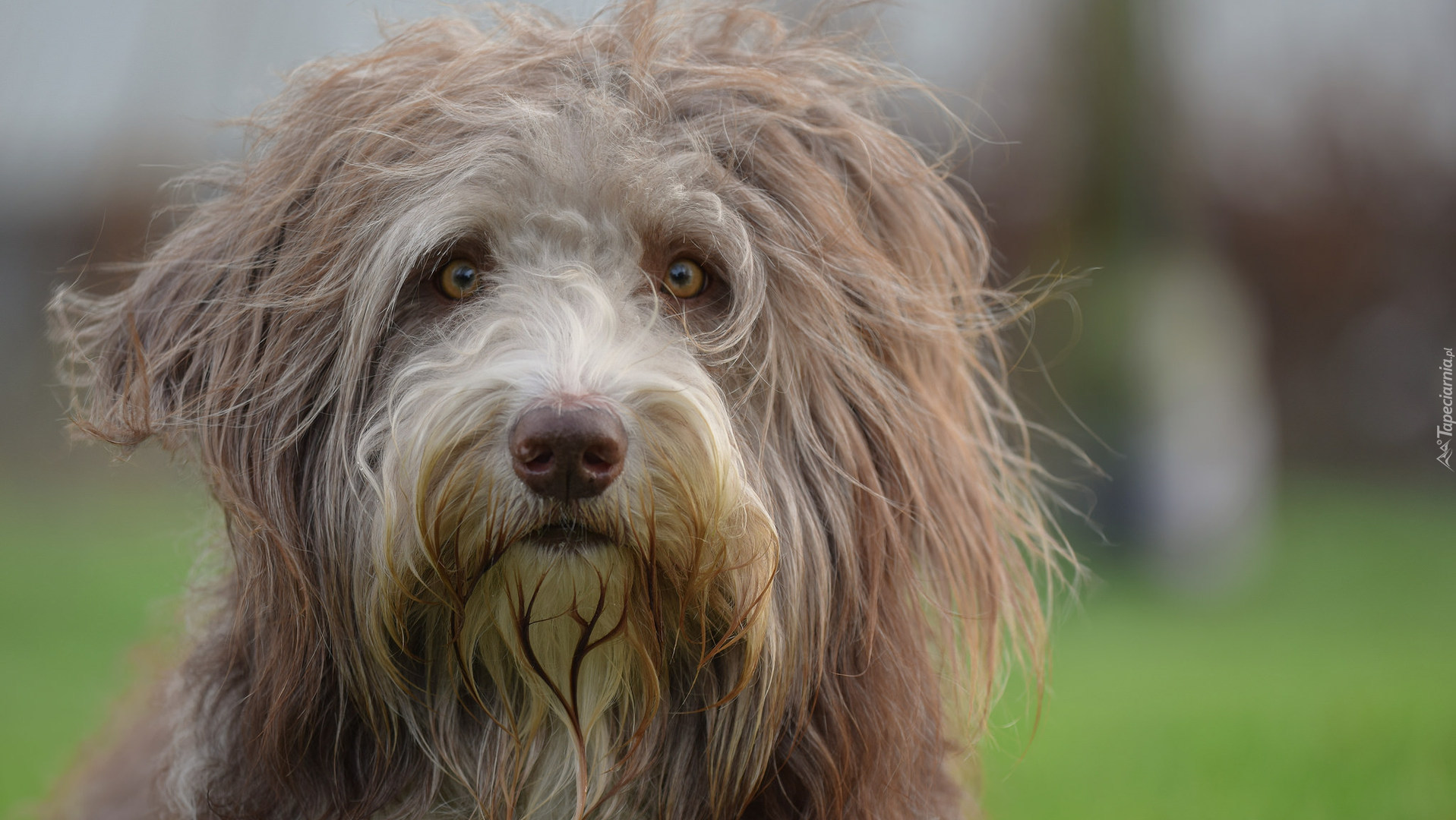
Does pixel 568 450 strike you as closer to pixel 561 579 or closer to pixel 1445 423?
pixel 561 579

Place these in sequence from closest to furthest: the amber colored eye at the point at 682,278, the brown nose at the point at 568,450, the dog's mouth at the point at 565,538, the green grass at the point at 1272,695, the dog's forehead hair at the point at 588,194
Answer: the brown nose at the point at 568,450 < the dog's mouth at the point at 565,538 < the dog's forehead hair at the point at 588,194 < the amber colored eye at the point at 682,278 < the green grass at the point at 1272,695

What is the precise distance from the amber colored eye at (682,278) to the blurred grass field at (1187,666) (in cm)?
103

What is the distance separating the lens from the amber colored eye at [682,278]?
2.26m

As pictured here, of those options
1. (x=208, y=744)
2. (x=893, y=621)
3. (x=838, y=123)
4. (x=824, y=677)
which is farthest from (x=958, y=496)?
(x=208, y=744)

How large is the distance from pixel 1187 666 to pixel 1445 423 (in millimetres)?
3407

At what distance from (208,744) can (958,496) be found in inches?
56.5

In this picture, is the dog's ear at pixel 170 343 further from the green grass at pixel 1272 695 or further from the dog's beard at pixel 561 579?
the green grass at pixel 1272 695

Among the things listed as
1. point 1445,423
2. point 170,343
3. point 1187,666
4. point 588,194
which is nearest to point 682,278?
point 588,194

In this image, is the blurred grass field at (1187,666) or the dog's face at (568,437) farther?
the blurred grass field at (1187,666)

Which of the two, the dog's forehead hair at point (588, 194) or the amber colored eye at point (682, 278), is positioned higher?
the dog's forehead hair at point (588, 194)

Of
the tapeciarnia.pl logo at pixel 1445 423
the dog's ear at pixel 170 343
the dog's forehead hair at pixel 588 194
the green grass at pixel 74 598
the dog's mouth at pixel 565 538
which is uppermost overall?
the dog's forehead hair at pixel 588 194

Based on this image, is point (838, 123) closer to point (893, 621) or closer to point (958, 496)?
point (958, 496)

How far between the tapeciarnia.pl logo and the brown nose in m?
3.20

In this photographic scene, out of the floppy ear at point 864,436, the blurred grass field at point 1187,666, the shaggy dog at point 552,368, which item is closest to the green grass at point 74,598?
the blurred grass field at point 1187,666
